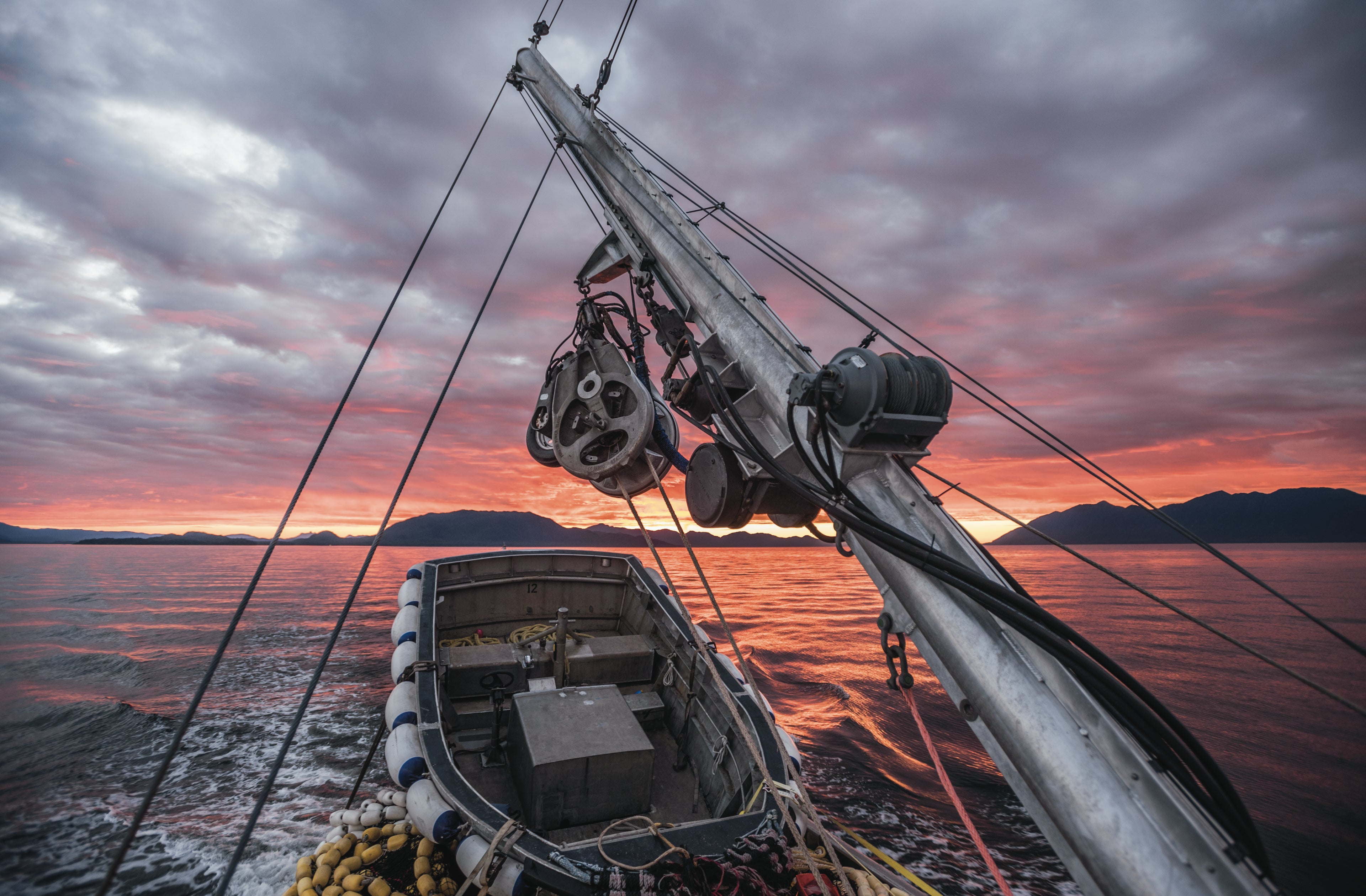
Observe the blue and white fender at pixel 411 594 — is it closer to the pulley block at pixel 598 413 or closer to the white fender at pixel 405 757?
the white fender at pixel 405 757

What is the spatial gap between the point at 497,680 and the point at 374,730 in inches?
423

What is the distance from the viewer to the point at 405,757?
6.09m

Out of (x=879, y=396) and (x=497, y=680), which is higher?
(x=879, y=396)

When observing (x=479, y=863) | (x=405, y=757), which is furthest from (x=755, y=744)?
(x=405, y=757)

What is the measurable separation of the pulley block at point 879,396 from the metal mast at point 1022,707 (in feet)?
0.55

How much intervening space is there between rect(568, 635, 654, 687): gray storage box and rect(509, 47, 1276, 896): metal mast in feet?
20.5

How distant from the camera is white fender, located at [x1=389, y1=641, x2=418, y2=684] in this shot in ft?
25.8

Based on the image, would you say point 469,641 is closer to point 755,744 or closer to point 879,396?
point 755,744

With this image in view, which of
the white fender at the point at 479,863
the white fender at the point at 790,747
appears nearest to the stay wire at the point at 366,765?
the white fender at the point at 479,863

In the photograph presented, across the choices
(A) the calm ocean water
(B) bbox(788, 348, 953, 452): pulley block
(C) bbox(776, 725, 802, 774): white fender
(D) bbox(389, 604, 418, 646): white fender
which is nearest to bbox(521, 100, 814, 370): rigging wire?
(B) bbox(788, 348, 953, 452): pulley block

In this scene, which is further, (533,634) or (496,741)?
(533,634)

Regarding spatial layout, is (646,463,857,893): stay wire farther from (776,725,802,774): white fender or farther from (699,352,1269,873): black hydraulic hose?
(699,352,1269,873): black hydraulic hose

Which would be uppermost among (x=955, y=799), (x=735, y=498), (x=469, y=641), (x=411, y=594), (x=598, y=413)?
(x=598, y=413)

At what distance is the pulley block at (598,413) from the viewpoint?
6699 mm
